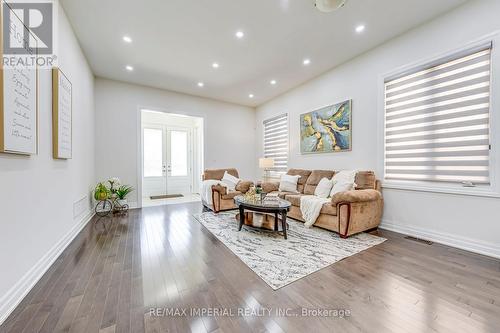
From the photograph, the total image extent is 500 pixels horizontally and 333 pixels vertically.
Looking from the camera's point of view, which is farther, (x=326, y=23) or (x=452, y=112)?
(x=326, y=23)

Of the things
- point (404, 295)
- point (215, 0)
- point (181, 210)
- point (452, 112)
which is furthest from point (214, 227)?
point (452, 112)

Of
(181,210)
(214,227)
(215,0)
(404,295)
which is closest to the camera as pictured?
(404,295)

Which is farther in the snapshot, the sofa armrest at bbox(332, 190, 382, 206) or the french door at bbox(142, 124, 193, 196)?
the french door at bbox(142, 124, 193, 196)

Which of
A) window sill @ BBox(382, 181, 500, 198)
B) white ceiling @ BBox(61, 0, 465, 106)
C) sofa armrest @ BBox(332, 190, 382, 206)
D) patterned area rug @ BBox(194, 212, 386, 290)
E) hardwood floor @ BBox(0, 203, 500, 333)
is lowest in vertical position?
hardwood floor @ BBox(0, 203, 500, 333)

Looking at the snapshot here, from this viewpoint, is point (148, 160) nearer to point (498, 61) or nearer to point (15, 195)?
point (15, 195)

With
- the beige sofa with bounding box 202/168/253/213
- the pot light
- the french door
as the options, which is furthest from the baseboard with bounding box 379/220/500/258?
the french door

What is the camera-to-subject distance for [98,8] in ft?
8.64

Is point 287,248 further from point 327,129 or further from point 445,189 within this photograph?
point 327,129

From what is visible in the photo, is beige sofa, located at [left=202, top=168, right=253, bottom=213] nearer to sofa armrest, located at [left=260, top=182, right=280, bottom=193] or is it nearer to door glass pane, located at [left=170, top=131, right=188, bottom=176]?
sofa armrest, located at [left=260, top=182, right=280, bottom=193]

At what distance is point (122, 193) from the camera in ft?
14.7

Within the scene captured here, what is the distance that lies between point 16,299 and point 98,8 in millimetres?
3328

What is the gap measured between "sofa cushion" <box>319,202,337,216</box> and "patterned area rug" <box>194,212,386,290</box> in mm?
327

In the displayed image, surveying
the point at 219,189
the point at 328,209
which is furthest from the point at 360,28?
the point at 219,189

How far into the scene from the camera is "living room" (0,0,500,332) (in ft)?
5.11
